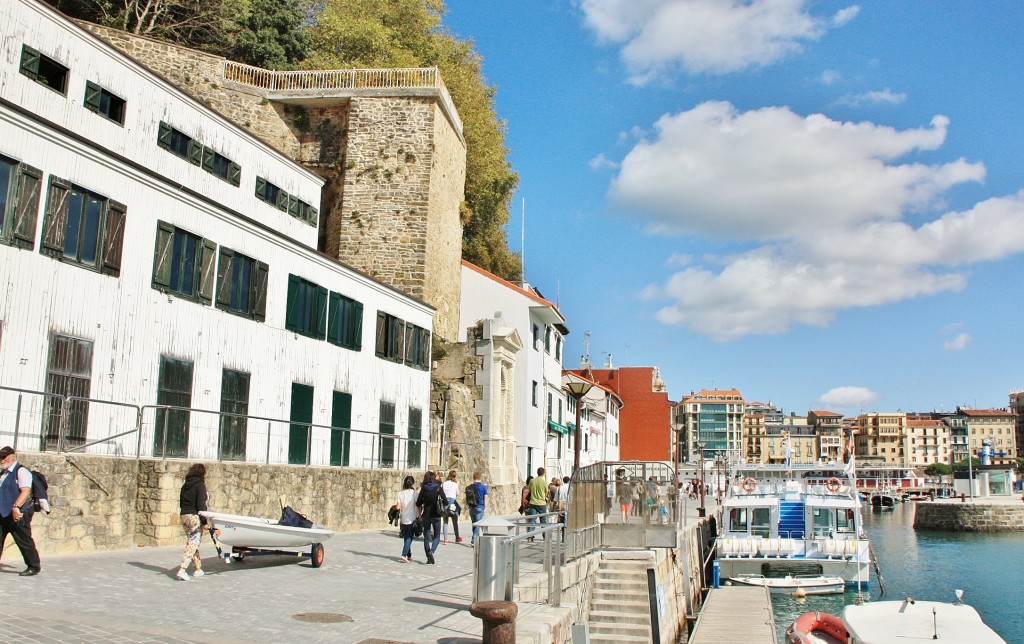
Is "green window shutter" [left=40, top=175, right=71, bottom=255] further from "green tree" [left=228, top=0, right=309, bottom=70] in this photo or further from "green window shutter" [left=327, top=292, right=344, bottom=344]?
"green tree" [left=228, top=0, right=309, bottom=70]

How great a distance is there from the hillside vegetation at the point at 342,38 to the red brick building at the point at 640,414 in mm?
32303

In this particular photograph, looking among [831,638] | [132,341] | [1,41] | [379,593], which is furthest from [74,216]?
[831,638]

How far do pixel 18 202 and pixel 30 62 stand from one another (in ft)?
27.1

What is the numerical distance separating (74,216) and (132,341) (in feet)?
8.94

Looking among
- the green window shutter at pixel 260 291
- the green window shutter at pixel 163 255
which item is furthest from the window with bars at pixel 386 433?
the green window shutter at pixel 163 255

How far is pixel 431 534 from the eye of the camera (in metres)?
16.9

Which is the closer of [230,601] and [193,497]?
[230,601]

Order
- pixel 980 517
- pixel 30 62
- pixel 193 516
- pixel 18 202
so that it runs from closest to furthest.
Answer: pixel 193 516 < pixel 18 202 < pixel 30 62 < pixel 980 517

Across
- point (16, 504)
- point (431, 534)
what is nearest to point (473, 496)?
point (431, 534)

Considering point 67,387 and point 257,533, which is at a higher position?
point 67,387

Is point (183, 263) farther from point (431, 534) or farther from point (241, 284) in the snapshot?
point (431, 534)

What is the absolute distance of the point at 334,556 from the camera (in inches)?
649

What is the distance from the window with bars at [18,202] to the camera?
50.0 ft

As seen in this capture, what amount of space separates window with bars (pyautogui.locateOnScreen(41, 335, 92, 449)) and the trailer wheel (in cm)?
505
